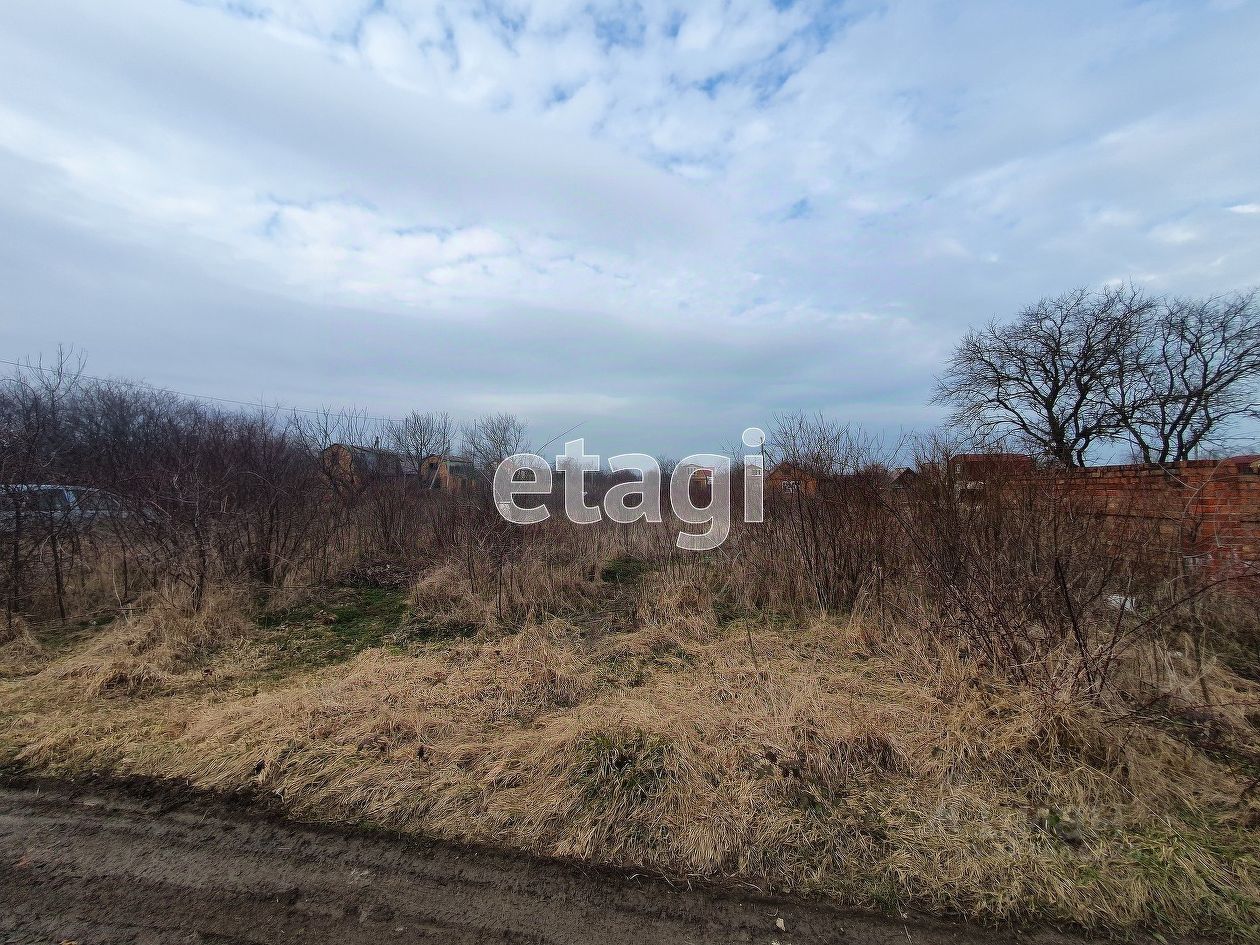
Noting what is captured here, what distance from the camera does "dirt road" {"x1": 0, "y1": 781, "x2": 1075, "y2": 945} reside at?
2068 mm

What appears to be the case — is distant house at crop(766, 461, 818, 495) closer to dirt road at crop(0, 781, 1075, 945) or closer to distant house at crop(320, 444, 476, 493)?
distant house at crop(320, 444, 476, 493)

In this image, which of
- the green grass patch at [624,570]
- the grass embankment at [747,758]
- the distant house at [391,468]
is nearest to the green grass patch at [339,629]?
the grass embankment at [747,758]

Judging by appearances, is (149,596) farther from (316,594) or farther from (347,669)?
(347,669)

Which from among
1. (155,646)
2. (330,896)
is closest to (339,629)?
(155,646)

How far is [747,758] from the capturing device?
304cm

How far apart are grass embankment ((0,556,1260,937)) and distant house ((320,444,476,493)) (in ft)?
15.0

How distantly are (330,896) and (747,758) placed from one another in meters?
2.02

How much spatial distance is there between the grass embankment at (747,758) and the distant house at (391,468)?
4.58m

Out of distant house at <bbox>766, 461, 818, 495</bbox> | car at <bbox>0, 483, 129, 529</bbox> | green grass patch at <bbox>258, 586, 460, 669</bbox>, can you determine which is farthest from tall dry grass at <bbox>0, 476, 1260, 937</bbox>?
car at <bbox>0, 483, 129, 529</bbox>

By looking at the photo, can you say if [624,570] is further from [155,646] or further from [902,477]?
[155,646]

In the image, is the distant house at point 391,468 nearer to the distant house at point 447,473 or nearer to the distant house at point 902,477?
the distant house at point 447,473

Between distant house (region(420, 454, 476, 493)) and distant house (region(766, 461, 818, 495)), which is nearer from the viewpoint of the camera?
distant house (region(766, 461, 818, 495))

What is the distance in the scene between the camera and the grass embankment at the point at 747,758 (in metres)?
2.33

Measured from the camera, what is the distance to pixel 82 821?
2756mm
